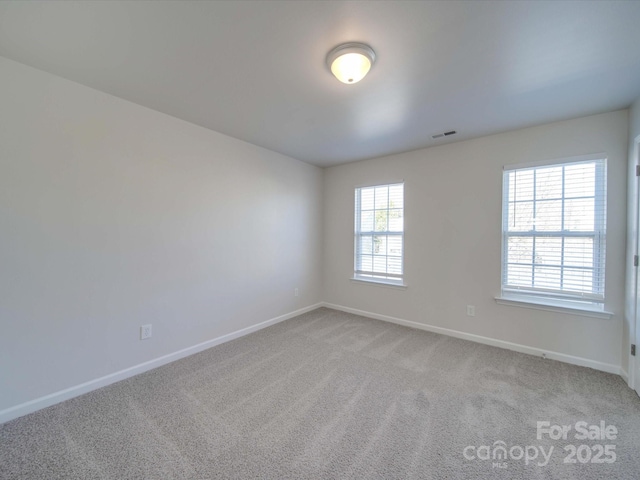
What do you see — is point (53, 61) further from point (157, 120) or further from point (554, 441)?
point (554, 441)

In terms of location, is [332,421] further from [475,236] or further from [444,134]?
[444,134]

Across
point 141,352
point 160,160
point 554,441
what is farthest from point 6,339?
point 554,441

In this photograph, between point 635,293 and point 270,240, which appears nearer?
point 635,293

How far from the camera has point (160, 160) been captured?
2.55 meters

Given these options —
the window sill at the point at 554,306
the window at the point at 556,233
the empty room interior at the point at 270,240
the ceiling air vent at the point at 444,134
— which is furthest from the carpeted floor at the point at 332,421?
the ceiling air vent at the point at 444,134

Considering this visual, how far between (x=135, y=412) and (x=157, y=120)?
2.54 m

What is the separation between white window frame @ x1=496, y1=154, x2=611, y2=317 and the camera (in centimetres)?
247

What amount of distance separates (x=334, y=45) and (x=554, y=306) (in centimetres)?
323

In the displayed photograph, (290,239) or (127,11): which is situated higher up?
(127,11)

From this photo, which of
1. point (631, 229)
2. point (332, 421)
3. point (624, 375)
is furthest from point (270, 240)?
point (624, 375)

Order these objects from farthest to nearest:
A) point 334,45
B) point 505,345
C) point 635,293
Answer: point 505,345 → point 635,293 → point 334,45

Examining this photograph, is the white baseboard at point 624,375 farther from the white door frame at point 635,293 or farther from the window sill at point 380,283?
the window sill at point 380,283

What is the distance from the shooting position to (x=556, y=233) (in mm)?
2684

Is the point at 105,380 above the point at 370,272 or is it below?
below
